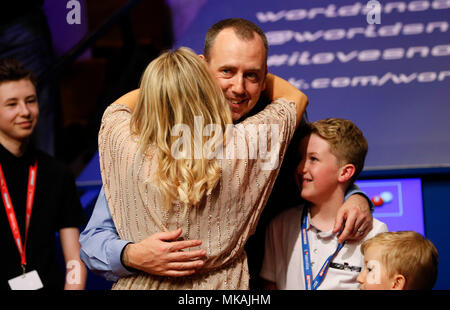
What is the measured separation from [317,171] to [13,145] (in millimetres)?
1390

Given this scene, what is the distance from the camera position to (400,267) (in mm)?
1664

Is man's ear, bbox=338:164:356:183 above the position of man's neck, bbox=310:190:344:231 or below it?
above

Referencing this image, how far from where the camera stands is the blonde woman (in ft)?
4.87

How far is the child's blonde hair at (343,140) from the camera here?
189 centimetres

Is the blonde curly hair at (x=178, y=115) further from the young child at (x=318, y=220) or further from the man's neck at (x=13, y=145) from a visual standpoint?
the man's neck at (x=13, y=145)

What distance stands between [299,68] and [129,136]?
142 centimetres

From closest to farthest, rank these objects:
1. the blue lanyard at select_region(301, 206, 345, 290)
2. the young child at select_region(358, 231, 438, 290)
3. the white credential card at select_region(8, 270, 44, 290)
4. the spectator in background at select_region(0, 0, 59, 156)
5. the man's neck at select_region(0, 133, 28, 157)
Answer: the young child at select_region(358, 231, 438, 290)
the blue lanyard at select_region(301, 206, 345, 290)
the white credential card at select_region(8, 270, 44, 290)
the man's neck at select_region(0, 133, 28, 157)
the spectator in background at select_region(0, 0, 59, 156)

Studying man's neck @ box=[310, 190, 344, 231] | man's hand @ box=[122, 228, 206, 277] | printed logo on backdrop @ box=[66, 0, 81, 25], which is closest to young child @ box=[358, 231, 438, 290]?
man's neck @ box=[310, 190, 344, 231]

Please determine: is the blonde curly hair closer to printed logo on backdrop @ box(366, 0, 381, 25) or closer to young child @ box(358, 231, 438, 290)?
young child @ box(358, 231, 438, 290)

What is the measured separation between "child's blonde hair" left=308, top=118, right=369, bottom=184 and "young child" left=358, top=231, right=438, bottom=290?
34 cm

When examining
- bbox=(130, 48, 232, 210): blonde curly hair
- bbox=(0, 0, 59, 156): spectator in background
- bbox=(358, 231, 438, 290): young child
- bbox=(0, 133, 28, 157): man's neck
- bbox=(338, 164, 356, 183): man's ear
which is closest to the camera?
bbox=(130, 48, 232, 210): blonde curly hair

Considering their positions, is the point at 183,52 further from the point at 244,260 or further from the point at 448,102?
the point at 448,102

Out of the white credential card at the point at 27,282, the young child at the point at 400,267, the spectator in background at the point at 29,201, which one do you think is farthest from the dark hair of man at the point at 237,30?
the white credential card at the point at 27,282
